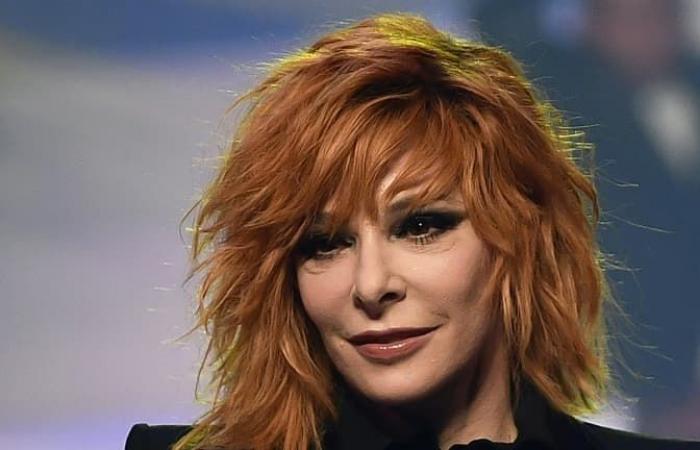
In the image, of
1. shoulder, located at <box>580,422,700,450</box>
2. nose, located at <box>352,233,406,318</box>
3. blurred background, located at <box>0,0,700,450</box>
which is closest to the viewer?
nose, located at <box>352,233,406,318</box>

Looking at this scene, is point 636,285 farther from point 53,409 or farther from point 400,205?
point 53,409

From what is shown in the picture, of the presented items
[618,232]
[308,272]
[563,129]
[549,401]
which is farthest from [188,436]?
[618,232]

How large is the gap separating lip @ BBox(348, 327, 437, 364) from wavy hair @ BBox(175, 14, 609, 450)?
0.09m

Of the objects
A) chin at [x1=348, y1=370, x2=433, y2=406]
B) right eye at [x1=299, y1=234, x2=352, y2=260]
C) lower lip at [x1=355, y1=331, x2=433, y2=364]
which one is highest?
right eye at [x1=299, y1=234, x2=352, y2=260]

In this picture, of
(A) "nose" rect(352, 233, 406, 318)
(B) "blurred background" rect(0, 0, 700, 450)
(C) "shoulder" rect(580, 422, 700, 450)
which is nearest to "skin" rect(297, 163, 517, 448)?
(A) "nose" rect(352, 233, 406, 318)

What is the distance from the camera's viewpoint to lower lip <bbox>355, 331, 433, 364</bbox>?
3.24 feet

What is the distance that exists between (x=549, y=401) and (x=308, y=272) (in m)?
0.24

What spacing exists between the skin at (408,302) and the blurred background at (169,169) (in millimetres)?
357

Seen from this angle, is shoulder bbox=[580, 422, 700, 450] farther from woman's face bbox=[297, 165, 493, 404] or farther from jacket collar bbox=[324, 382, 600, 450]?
woman's face bbox=[297, 165, 493, 404]

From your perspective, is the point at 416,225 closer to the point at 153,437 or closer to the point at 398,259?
the point at 398,259

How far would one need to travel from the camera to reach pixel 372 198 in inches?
39.2

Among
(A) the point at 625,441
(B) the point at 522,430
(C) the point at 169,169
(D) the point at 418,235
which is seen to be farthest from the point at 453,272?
(C) the point at 169,169

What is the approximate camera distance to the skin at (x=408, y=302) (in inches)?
38.8

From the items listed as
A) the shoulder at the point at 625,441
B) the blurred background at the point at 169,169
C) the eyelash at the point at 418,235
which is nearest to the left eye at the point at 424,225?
the eyelash at the point at 418,235
